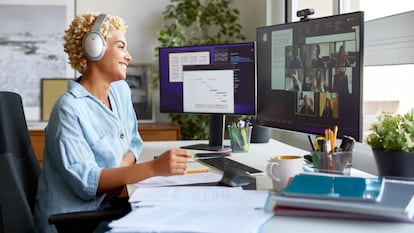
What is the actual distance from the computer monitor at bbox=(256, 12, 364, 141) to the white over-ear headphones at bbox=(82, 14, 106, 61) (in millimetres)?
634

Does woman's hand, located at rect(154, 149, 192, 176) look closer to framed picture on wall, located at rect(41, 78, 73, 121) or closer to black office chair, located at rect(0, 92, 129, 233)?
black office chair, located at rect(0, 92, 129, 233)

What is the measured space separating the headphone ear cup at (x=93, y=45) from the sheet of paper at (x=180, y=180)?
0.45 m

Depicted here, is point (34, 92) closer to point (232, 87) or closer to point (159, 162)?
point (232, 87)

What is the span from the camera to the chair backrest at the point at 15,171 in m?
1.41

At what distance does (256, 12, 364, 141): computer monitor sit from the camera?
153 cm

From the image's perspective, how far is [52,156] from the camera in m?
1.57

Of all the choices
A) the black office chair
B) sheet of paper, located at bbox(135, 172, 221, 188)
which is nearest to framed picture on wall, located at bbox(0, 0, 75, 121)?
the black office chair

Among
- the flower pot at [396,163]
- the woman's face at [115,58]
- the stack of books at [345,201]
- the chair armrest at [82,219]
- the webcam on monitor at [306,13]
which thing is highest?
the webcam on monitor at [306,13]

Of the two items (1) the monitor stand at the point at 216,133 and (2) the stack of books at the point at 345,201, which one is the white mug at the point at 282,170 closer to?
(2) the stack of books at the point at 345,201

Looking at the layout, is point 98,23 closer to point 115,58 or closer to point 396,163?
point 115,58

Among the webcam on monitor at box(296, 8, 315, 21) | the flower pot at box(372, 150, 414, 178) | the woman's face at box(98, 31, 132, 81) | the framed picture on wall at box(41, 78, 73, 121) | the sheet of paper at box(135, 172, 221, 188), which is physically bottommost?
the sheet of paper at box(135, 172, 221, 188)

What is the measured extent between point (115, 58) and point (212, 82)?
0.60 m

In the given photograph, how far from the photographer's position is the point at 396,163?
1.35 meters

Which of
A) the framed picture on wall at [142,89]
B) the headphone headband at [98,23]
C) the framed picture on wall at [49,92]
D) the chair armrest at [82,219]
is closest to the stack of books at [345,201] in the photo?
the chair armrest at [82,219]
